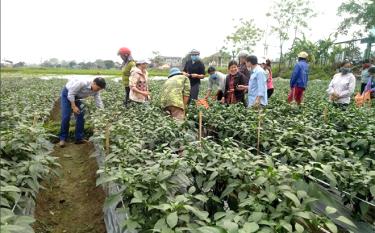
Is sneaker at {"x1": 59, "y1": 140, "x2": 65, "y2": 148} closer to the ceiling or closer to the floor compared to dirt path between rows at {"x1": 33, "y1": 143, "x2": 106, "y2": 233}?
closer to the ceiling

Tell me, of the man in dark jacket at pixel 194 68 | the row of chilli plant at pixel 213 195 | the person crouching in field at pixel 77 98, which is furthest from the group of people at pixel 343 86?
the row of chilli plant at pixel 213 195

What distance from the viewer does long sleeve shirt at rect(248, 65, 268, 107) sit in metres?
5.56

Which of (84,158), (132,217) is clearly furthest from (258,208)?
(84,158)

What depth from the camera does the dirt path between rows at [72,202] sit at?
3.48m

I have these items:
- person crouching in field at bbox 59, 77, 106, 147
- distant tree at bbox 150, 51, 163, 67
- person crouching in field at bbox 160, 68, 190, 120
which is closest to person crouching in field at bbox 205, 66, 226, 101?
person crouching in field at bbox 160, 68, 190, 120

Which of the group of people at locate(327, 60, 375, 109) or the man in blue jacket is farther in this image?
the man in blue jacket

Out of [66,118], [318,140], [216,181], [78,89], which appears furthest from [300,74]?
[216,181]

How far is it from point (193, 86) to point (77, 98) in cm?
235

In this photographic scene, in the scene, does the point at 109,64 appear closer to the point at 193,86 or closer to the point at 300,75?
the point at 193,86

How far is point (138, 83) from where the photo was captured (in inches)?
234

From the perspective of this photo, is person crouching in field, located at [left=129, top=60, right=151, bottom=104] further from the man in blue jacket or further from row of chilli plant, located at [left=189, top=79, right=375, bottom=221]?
the man in blue jacket

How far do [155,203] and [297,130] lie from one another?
245 cm

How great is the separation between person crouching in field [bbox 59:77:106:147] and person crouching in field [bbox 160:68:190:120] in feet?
2.99

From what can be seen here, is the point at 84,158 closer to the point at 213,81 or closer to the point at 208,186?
the point at 213,81
